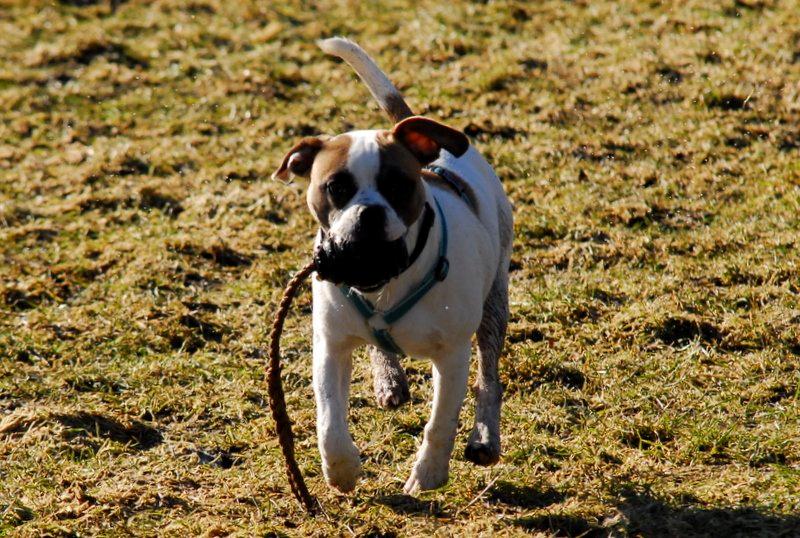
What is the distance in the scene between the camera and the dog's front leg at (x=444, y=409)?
445cm

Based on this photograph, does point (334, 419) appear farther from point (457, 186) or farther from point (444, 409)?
point (457, 186)

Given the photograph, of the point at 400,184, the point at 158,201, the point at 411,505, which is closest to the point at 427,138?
the point at 400,184

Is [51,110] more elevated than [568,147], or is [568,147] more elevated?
[568,147]

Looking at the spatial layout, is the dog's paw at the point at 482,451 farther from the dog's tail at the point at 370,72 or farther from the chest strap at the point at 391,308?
the dog's tail at the point at 370,72

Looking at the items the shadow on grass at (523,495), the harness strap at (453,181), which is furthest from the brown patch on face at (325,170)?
the shadow on grass at (523,495)

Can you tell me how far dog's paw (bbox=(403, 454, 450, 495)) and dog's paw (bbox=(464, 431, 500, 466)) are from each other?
0.56 feet

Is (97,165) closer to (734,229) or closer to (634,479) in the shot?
(734,229)

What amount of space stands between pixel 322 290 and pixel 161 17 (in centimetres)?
772

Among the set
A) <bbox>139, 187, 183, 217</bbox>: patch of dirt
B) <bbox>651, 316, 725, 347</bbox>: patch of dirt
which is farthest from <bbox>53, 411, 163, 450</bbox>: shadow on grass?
<bbox>139, 187, 183, 217</bbox>: patch of dirt

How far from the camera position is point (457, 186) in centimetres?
485

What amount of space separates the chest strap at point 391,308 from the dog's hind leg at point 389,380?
0.91m

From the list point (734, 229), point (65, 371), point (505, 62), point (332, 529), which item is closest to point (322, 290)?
point (332, 529)

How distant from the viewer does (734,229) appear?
6.83 meters

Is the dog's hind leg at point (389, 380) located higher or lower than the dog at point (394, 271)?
lower
